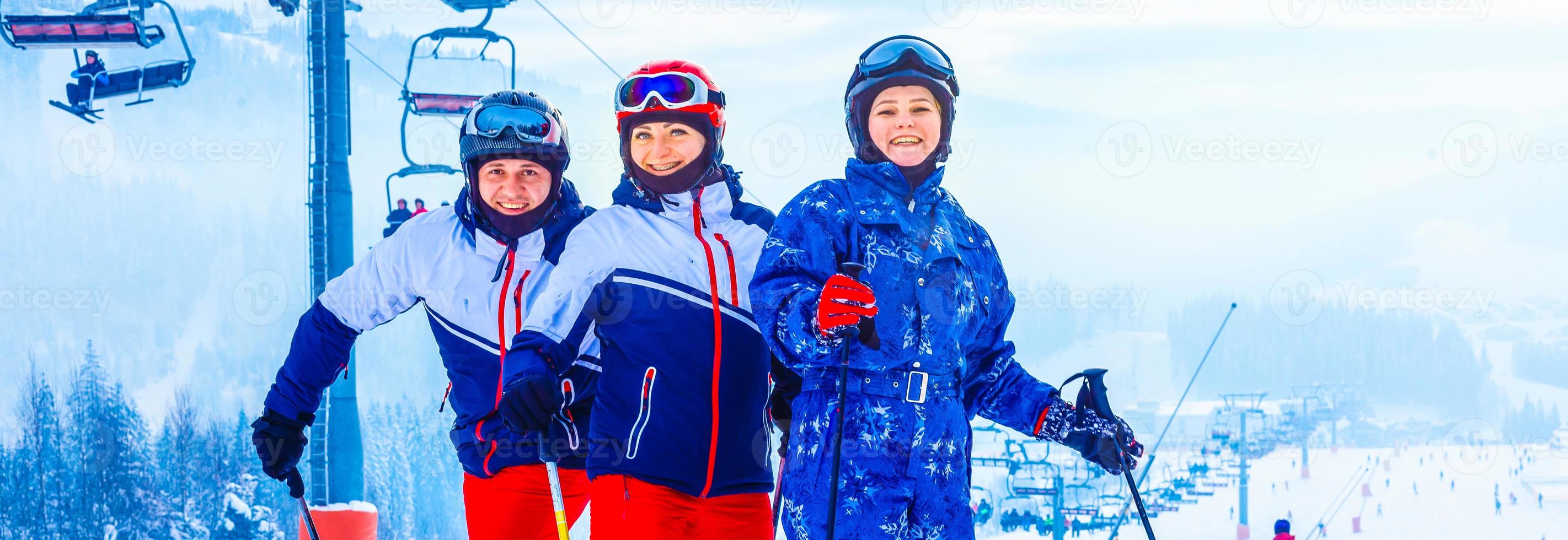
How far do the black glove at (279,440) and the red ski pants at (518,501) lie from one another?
0.65 m

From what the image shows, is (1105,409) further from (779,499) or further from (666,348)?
(666,348)

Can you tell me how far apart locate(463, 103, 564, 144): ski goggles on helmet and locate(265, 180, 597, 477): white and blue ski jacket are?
0.20 m

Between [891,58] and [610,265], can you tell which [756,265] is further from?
[891,58]

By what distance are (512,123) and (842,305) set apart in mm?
1541

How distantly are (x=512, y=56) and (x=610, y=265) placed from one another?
6.95m

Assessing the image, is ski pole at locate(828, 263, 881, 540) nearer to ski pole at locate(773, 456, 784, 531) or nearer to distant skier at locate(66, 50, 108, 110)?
ski pole at locate(773, 456, 784, 531)

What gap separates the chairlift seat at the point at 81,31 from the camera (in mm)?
10234

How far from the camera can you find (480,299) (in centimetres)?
369

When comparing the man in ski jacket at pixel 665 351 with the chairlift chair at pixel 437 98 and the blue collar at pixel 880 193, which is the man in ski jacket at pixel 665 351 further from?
the chairlift chair at pixel 437 98

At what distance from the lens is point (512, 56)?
963 centimetres

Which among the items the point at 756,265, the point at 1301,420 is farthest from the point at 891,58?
the point at 1301,420

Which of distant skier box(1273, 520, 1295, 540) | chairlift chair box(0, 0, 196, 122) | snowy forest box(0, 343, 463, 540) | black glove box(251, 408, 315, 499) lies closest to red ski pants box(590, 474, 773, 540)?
black glove box(251, 408, 315, 499)

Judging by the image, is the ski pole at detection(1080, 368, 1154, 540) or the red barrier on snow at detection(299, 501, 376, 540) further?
the red barrier on snow at detection(299, 501, 376, 540)

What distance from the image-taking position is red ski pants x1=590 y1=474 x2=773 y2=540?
2912 mm
